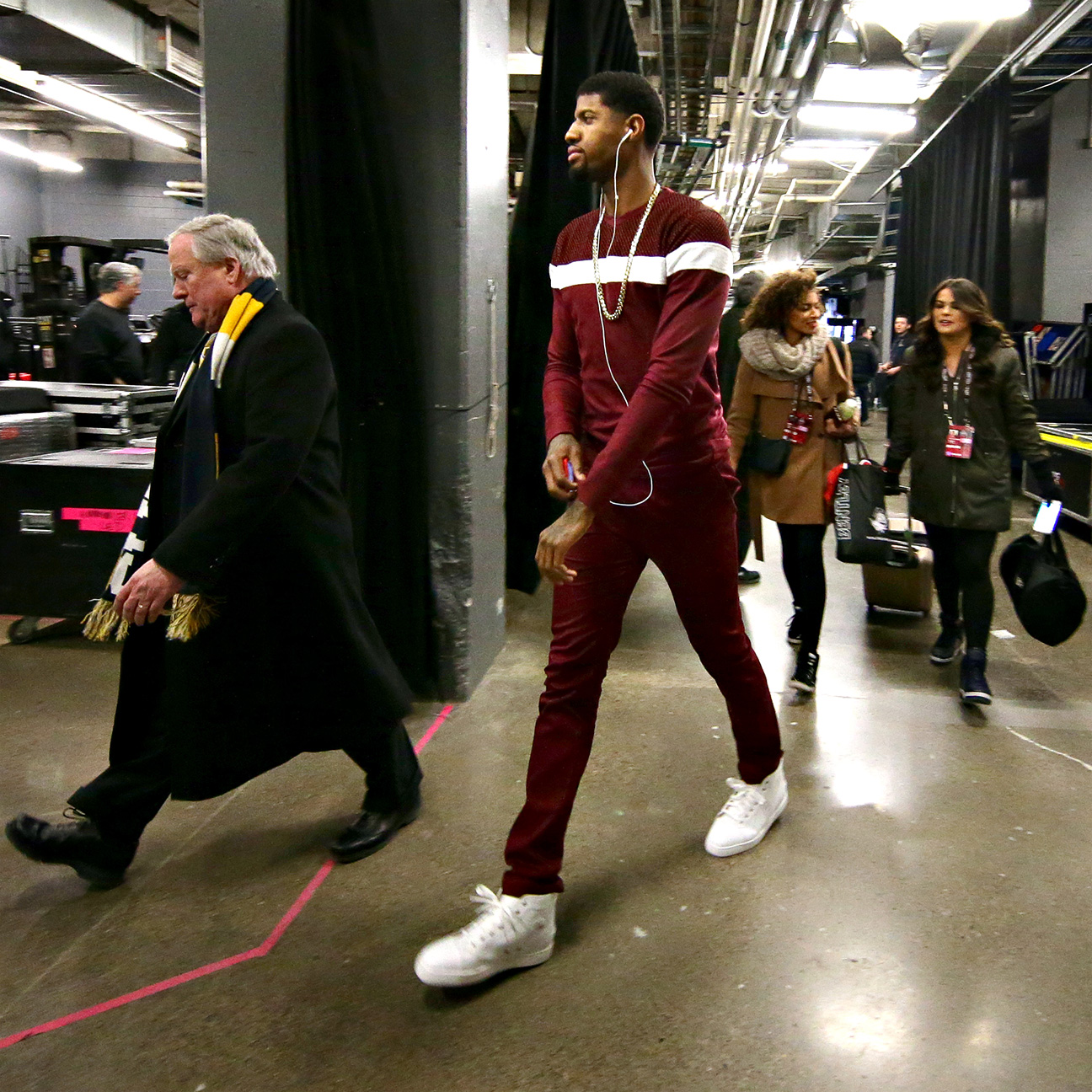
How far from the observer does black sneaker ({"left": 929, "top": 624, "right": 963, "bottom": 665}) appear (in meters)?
4.14

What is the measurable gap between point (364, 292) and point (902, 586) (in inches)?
113

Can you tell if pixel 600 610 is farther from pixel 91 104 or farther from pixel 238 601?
pixel 91 104

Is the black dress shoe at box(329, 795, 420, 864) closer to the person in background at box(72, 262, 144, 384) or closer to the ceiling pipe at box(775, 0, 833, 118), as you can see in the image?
the person in background at box(72, 262, 144, 384)

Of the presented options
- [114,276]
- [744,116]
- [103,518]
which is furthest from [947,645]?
[744,116]

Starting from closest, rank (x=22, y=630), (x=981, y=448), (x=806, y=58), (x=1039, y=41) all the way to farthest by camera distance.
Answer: (x=981, y=448), (x=22, y=630), (x=806, y=58), (x=1039, y=41)

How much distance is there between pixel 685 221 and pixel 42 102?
11.5 metres

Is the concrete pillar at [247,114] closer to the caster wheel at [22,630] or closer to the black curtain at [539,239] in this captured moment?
the black curtain at [539,239]

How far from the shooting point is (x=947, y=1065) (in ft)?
5.84

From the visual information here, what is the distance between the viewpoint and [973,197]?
401 inches

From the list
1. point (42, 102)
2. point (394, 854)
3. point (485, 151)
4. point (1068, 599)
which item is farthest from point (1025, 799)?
point (42, 102)

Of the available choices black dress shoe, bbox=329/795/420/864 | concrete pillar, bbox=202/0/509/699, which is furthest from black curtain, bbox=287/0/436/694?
black dress shoe, bbox=329/795/420/864

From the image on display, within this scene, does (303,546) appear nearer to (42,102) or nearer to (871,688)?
(871,688)

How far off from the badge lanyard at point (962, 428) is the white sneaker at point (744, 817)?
1.73 m

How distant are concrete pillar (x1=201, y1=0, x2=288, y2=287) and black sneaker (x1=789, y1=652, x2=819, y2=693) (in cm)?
227
